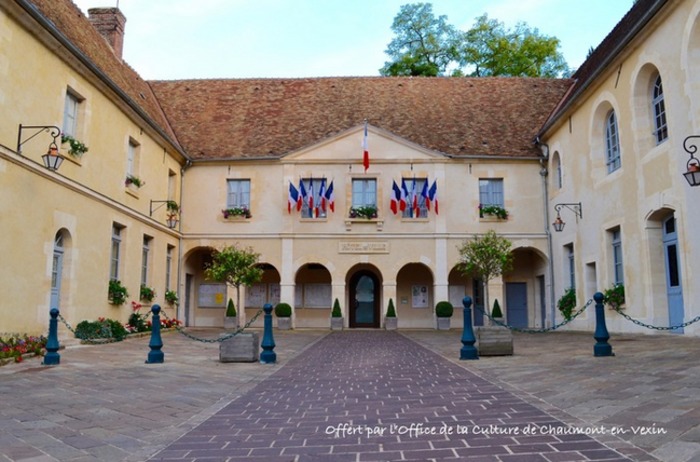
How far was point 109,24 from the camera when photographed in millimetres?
20125

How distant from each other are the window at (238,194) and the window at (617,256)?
12208 mm

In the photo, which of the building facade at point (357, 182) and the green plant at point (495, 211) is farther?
the green plant at point (495, 211)

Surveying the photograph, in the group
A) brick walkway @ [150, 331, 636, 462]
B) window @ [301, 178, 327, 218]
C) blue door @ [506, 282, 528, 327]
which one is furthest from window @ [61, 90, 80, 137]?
blue door @ [506, 282, 528, 327]

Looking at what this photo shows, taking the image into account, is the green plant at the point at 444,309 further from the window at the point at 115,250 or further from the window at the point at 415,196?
the window at the point at 115,250

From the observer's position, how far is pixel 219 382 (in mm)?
7395

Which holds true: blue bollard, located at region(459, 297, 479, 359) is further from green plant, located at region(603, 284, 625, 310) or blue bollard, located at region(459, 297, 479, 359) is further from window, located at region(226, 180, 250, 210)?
window, located at region(226, 180, 250, 210)

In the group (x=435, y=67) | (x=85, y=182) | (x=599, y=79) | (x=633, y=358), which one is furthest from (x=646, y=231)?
(x=435, y=67)

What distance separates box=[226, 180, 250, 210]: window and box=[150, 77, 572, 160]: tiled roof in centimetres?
100

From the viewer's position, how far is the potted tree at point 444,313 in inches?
781

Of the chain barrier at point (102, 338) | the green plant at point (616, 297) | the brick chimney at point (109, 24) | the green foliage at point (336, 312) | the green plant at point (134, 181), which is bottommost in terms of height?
the chain barrier at point (102, 338)

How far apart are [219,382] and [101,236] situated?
8.57 metres

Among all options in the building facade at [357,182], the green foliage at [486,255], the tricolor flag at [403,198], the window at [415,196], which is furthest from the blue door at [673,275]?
the tricolor flag at [403,198]

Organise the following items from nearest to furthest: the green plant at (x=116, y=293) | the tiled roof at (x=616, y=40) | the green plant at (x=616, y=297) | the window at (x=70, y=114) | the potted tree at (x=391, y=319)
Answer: the tiled roof at (x=616, y=40) → the window at (x=70, y=114) → the green plant at (x=616, y=297) → the green plant at (x=116, y=293) → the potted tree at (x=391, y=319)

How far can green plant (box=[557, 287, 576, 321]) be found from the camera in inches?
687
